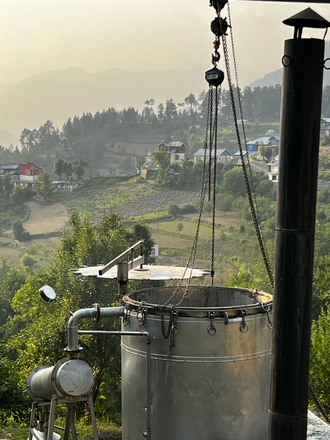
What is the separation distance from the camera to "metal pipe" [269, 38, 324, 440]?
621 cm

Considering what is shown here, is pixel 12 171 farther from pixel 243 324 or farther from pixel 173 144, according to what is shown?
pixel 243 324

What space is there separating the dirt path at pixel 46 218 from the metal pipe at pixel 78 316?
71.5m

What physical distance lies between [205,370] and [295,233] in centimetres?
272

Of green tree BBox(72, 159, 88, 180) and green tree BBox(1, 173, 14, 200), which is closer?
green tree BBox(1, 173, 14, 200)

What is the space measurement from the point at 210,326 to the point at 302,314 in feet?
6.17

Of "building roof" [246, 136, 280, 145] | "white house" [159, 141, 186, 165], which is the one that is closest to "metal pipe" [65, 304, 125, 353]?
"building roof" [246, 136, 280, 145]

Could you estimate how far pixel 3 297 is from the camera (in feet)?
193

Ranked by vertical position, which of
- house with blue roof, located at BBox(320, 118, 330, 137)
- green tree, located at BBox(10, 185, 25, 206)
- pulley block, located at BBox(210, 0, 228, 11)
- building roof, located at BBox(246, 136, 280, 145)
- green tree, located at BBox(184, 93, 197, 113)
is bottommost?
green tree, located at BBox(10, 185, 25, 206)

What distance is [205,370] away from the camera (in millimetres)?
8109

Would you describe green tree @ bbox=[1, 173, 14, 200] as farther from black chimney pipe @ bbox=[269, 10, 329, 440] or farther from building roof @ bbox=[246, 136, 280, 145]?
black chimney pipe @ bbox=[269, 10, 329, 440]

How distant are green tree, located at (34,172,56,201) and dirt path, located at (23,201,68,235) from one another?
152 centimetres

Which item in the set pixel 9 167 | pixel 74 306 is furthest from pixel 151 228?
pixel 74 306

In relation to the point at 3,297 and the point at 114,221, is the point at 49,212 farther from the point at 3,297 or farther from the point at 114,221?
the point at 114,221

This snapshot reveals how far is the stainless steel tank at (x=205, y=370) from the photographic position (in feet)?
26.6
